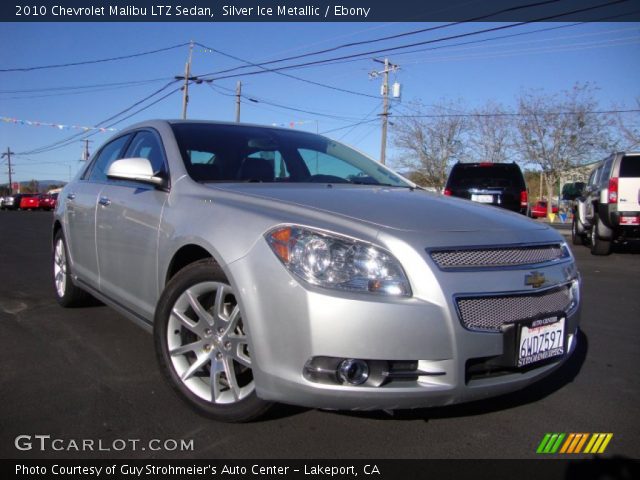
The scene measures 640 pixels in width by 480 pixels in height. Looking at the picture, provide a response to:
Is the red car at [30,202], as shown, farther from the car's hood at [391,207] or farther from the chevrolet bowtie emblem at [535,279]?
the chevrolet bowtie emblem at [535,279]

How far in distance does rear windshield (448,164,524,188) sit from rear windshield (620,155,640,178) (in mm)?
1942

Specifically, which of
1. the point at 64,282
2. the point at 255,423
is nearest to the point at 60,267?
the point at 64,282

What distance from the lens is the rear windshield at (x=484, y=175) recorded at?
11.3 m

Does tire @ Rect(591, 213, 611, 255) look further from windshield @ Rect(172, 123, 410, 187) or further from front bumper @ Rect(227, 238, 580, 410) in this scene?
front bumper @ Rect(227, 238, 580, 410)

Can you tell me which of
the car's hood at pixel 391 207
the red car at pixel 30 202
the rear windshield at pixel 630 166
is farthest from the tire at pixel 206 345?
the red car at pixel 30 202

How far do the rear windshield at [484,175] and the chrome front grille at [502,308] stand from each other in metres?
9.12

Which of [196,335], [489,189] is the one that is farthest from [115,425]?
[489,189]

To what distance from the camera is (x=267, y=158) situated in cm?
363

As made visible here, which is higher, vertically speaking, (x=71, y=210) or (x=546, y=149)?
(x=546, y=149)

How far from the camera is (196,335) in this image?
276 cm

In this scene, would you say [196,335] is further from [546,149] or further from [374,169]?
[546,149]

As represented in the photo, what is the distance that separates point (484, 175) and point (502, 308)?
962 centimetres

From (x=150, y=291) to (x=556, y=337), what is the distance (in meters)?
2.19
